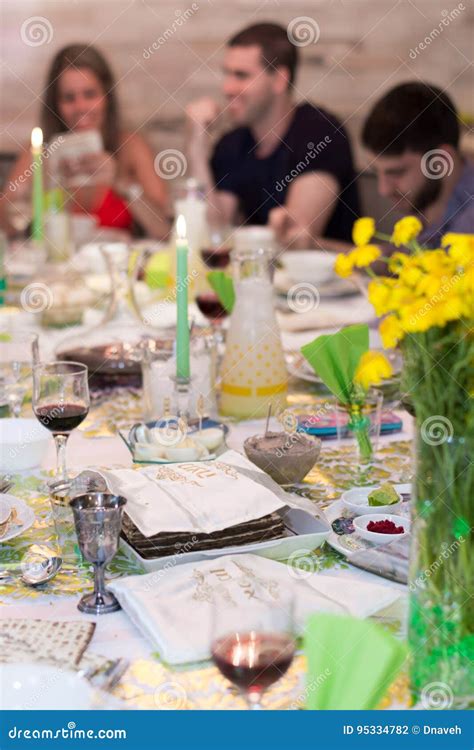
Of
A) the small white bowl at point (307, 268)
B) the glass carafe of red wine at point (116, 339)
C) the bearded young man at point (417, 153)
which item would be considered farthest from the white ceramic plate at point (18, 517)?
the bearded young man at point (417, 153)

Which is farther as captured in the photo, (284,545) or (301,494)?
(301,494)

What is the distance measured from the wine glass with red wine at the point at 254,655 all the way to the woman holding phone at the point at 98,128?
349 centimetres

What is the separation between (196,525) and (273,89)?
11.1 ft

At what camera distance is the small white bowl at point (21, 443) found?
4.76ft

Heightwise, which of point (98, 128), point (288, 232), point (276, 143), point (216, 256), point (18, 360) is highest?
point (98, 128)

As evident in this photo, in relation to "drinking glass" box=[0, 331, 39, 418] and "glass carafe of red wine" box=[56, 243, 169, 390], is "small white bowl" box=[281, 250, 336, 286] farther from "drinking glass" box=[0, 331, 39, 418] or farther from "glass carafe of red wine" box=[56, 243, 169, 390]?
"drinking glass" box=[0, 331, 39, 418]

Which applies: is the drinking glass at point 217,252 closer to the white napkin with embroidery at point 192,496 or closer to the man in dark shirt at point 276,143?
the man in dark shirt at point 276,143

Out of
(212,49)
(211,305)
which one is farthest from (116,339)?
(212,49)

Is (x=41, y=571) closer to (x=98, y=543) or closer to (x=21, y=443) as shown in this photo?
(x=98, y=543)

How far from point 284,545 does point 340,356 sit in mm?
431

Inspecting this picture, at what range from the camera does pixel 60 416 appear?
1.36m

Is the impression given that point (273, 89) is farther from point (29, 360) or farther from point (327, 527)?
point (327, 527)

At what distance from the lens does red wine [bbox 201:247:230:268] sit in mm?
2537

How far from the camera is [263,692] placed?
87cm
